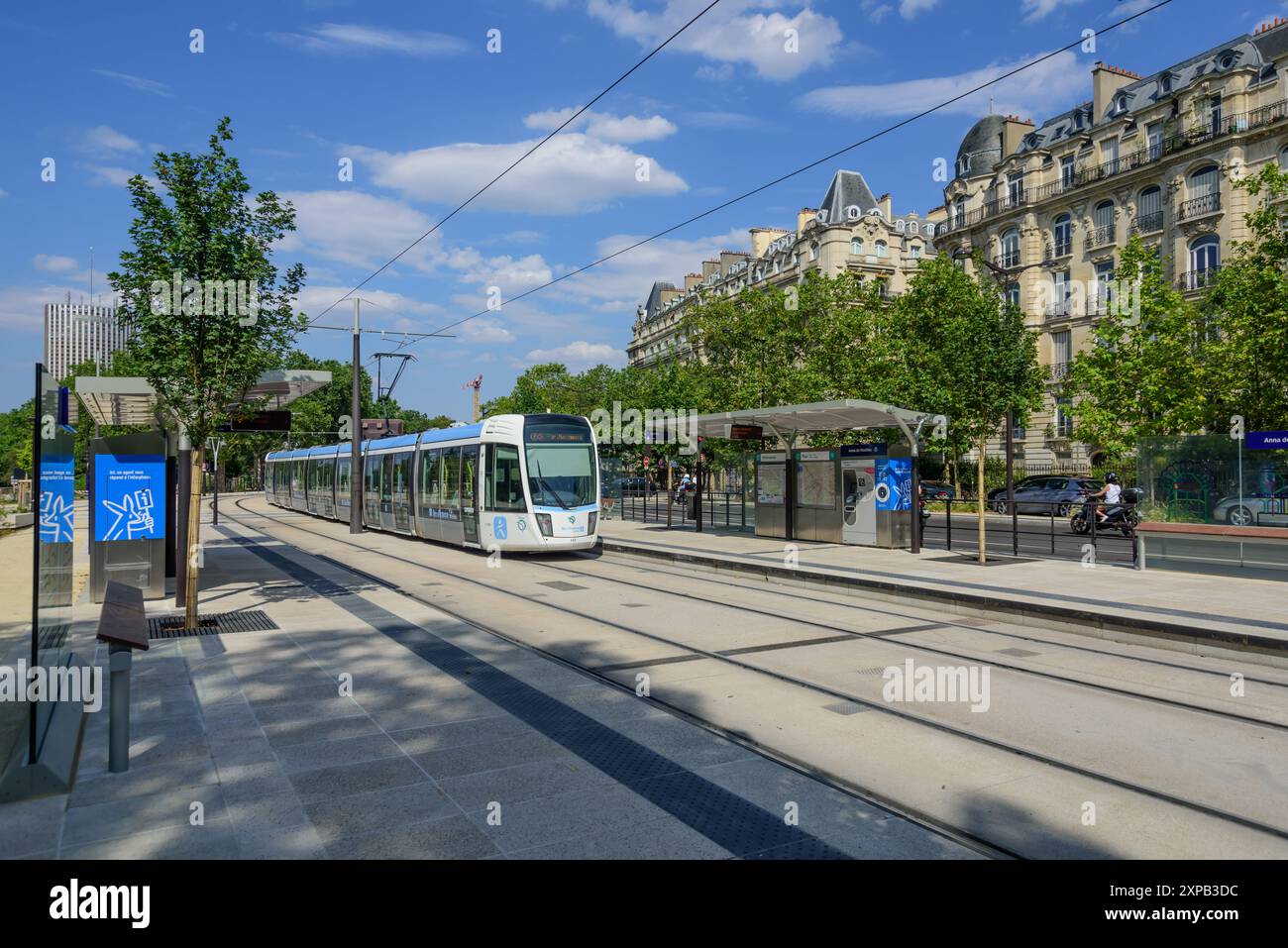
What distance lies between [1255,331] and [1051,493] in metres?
11.6

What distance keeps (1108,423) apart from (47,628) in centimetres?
2777

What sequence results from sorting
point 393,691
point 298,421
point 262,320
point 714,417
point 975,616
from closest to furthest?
point 393,691 < point 262,320 < point 975,616 < point 714,417 < point 298,421

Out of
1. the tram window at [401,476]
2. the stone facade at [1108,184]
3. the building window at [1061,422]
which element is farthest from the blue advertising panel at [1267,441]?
the building window at [1061,422]

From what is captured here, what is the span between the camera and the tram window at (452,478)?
1897 cm

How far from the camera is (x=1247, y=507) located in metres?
13.8

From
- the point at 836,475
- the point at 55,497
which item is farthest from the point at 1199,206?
the point at 55,497

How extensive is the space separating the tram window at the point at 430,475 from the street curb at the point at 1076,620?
8676 millimetres

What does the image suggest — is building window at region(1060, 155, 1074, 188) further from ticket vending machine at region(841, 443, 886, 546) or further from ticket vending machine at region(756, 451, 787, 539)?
ticket vending machine at region(841, 443, 886, 546)

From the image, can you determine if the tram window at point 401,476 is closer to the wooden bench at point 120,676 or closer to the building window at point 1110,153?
the wooden bench at point 120,676

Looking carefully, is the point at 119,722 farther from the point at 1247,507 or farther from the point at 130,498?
the point at 1247,507

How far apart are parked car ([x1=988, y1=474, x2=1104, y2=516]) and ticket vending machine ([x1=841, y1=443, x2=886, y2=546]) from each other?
539 inches

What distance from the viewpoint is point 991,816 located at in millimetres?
4609
